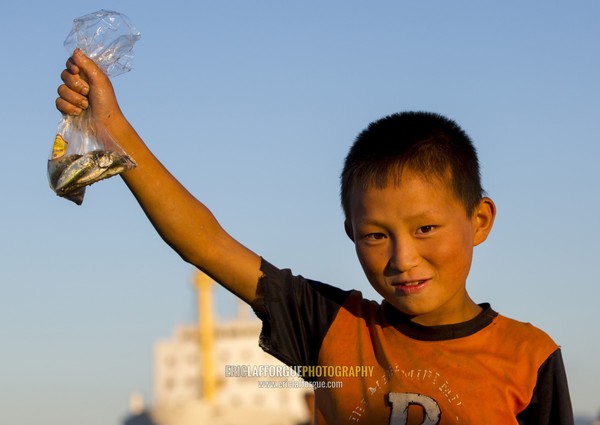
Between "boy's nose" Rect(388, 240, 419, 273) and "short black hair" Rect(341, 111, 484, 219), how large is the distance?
0.62 feet

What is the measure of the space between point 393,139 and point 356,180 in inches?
6.6

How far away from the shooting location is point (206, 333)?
49.9 meters

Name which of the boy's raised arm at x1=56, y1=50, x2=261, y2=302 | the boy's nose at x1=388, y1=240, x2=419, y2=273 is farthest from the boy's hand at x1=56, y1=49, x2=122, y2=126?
the boy's nose at x1=388, y1=240, x2=419, y2=273

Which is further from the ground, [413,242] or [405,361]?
[413,242]

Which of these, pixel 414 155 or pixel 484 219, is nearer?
pixel 414 155

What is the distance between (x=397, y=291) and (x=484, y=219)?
1.37 feet

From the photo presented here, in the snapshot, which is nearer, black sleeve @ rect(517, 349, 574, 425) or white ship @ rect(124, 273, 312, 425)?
black sleeve @ rect(517, 349, 574, 425)

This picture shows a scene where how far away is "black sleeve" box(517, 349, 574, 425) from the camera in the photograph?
321 cm

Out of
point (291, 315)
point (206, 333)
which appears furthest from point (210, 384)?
point (291, 315)

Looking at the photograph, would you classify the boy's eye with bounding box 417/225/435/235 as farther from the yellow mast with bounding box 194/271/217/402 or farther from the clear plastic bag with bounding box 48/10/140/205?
the yellow mast with bounding box 194/271/217/402

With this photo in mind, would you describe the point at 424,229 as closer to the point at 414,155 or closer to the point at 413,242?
the point at 413,242

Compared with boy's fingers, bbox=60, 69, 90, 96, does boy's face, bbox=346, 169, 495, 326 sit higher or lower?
lower

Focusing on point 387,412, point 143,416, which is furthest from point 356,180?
point 143,416

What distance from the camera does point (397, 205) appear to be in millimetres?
3221
